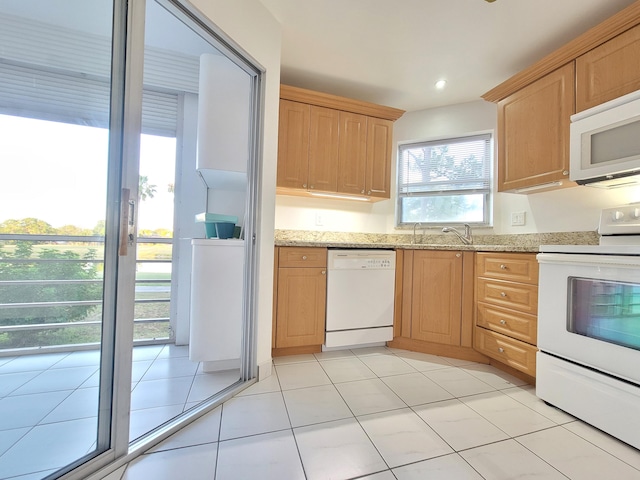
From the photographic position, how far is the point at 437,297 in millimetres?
2203

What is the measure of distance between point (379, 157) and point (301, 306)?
5.34 feet

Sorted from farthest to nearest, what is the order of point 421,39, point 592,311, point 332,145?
point 332,145, point 421,39, point 592,311

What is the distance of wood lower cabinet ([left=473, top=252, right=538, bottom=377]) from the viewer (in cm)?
169

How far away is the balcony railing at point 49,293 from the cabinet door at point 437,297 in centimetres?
208

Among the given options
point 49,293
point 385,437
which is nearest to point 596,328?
point 385,437

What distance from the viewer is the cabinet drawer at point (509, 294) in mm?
1692

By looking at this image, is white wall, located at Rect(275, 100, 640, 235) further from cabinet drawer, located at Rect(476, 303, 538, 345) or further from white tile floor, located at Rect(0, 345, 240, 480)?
white tile floor, located at Rect(0, 345, 240, 480)

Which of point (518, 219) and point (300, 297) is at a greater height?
point (518, 219)

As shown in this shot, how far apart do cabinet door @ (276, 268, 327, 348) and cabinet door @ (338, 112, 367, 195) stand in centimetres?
92

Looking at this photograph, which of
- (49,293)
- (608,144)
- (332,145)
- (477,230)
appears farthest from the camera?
(477,230)

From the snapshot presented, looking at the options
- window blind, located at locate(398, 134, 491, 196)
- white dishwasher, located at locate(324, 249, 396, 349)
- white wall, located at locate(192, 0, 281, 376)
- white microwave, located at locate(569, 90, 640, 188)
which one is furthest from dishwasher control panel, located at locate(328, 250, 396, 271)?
white microwave, located at locate(569, 90, 640, 188)

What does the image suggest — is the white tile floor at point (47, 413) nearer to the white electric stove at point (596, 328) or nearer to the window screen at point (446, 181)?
the white electric stove at point (596, 328)

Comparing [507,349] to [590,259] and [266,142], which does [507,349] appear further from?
[266,142]

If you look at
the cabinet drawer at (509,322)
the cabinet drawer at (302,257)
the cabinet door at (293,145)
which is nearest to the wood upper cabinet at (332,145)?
the cabinet door at (293,145)
